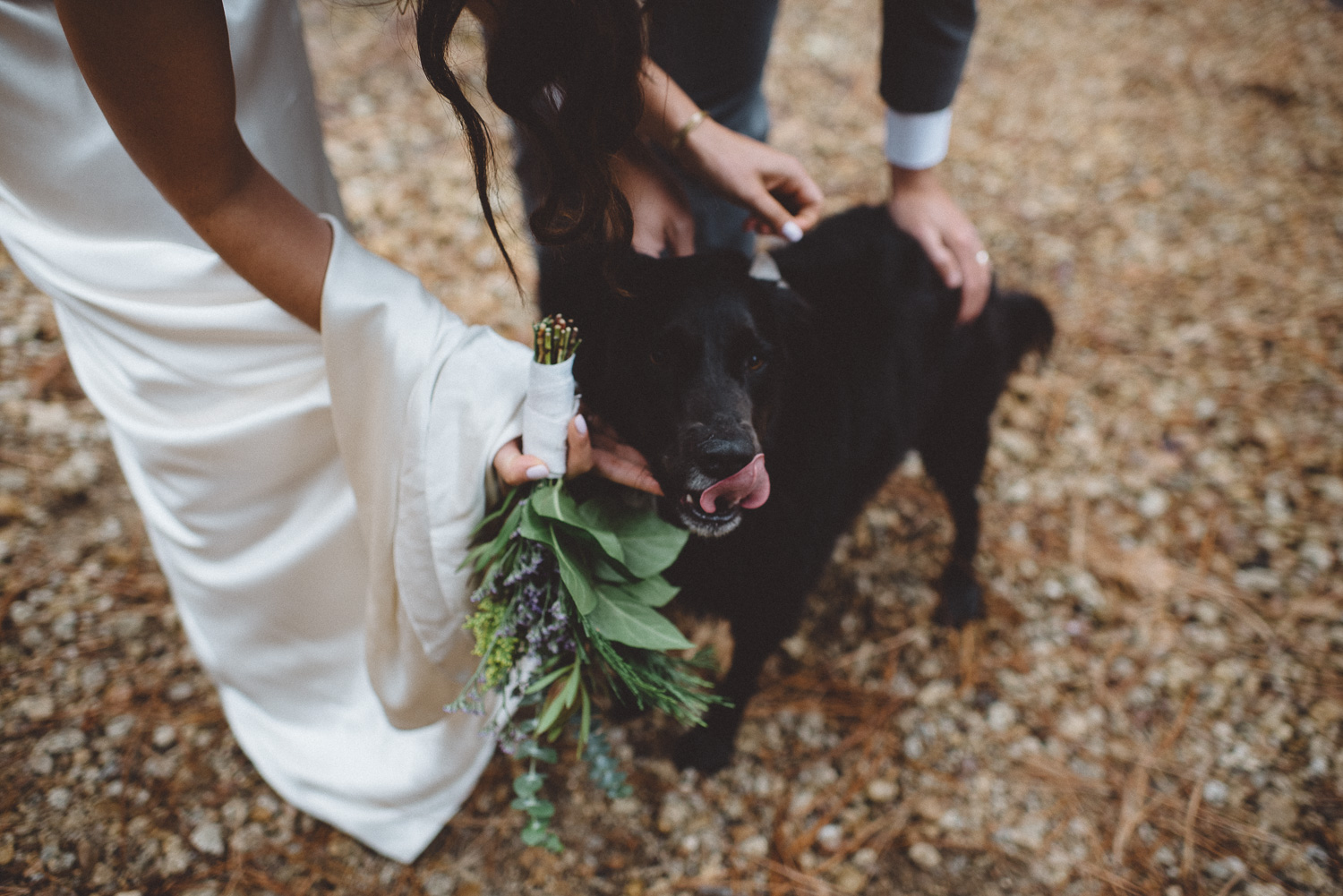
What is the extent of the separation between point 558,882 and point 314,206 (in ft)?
5.94

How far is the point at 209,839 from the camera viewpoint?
6.46 feet

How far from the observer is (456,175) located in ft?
12.7

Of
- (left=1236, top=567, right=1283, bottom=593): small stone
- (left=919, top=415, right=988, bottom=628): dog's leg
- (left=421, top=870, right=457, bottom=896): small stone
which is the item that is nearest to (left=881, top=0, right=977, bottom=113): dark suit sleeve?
(left=919, top=415, right=988, bottom=628): dog's leg

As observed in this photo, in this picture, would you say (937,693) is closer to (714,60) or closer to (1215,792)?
(1215,792)

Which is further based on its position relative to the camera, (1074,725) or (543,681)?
(1074,725)

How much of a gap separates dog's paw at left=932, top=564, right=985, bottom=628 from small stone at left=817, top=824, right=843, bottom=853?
0.81 meters

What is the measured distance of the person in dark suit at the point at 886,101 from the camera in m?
1.88

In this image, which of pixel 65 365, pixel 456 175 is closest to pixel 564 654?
pixel 65 365

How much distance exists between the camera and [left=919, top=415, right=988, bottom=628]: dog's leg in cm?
252

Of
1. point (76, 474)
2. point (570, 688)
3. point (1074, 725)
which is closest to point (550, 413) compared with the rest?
point (570, 688)

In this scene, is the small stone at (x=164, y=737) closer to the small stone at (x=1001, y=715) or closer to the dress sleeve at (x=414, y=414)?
the dress sleeve at (x=414, y=414)

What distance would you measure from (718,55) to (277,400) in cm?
149

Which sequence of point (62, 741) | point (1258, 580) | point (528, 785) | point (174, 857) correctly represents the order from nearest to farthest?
point (528, 785), point (174, 857), point (62, 741), point (1258, 580)

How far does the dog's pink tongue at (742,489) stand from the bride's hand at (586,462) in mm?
132
